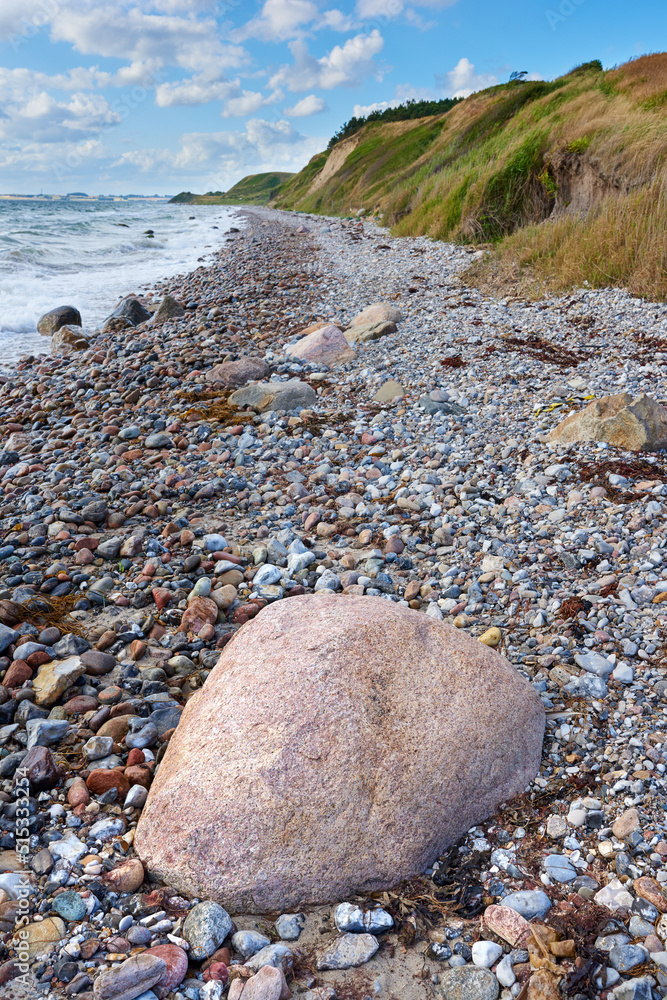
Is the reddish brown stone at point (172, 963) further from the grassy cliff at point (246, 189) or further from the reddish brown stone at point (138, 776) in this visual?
the grassy cliff at point (246, 189)

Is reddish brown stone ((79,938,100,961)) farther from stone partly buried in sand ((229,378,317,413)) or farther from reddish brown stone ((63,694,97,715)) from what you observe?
stone partly buried in sand ((229,378,317,413))

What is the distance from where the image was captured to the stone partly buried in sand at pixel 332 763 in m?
2.21

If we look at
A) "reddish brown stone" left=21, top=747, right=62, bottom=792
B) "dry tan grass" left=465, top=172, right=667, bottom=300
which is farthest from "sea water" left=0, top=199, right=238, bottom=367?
"reddish brown stone" left=21, top=747, right=62, bottom=792

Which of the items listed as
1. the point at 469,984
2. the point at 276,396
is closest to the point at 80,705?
the point at 469,984

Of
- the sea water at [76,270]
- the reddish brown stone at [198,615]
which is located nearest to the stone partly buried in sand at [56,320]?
the sea water at [76,270]

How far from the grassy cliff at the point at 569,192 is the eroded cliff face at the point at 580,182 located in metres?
0.02

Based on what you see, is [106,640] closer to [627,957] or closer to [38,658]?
[38,658]

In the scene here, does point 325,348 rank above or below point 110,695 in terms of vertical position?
above

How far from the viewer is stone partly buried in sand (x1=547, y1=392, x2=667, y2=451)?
4.82 metres

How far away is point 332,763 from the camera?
236 centimetres

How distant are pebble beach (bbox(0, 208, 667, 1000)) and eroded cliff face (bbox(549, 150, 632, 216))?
12.2 feet

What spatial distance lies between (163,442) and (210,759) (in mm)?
4382

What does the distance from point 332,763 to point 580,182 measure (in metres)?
12.9

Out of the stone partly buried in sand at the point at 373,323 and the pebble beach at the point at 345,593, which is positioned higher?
the stone partly buried in sand at the point at 373,323
